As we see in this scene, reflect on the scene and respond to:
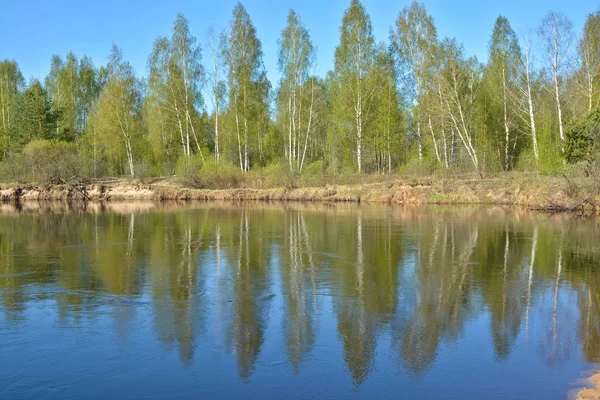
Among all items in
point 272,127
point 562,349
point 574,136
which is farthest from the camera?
point 272,127

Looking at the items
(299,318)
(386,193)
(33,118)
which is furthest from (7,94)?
(299,318)

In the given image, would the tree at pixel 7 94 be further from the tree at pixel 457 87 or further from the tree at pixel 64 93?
the tree at pixel 457 87

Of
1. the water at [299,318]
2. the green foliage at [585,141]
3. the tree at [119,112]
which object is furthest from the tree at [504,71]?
the tree at [119,112]

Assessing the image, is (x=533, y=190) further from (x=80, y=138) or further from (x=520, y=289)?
(x=80, y=138)

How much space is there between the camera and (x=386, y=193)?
37.8 m

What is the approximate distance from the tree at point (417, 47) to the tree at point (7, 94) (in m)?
41.3

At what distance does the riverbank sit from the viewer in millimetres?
28594

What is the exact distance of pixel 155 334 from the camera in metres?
8.02

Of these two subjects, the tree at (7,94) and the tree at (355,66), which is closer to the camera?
the tree at (355,66)

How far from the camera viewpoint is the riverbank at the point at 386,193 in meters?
28.6

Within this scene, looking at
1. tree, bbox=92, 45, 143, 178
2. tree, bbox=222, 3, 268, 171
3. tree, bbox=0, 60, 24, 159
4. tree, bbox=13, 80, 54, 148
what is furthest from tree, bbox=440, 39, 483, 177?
tree, bbox=0, 60, 24, 159

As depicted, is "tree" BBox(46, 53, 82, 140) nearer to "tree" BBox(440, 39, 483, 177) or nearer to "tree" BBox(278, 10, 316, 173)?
"tree" BBox(278, 10, 316, 173)

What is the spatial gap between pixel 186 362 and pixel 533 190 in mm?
28791

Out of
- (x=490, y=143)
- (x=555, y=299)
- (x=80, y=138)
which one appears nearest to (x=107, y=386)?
(x=555, y=299)
